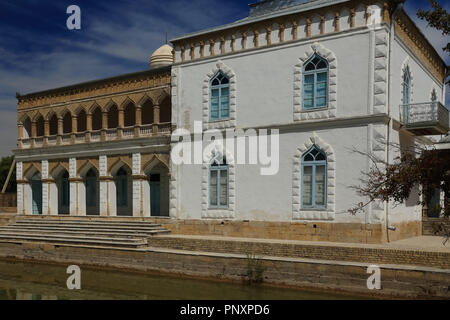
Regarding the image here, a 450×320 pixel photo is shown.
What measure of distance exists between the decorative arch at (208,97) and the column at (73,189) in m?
7.04

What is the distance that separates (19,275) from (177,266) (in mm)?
5124

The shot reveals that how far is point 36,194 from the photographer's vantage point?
23.8 m

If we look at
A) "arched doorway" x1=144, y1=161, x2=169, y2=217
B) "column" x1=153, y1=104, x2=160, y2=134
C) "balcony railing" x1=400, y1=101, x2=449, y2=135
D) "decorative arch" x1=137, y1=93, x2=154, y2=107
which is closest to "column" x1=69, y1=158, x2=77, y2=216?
"arched doorway" x1=144, y1=161, x2=169, y2=217

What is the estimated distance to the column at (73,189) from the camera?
21078mm

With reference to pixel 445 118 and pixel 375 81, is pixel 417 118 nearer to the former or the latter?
pixel 445 118

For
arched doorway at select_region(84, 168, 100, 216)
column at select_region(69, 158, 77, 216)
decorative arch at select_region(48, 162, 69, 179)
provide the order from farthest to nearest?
arched doorway at select_region(84, 168, 100, 216) → decorative arch at select_region(48, 162, 69, 179) → column at select_region(69, 158, 77, 216)

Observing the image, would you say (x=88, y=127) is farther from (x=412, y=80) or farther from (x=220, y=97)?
(x=412, y=80)

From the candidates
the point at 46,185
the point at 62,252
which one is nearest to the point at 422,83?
the point at 62,252

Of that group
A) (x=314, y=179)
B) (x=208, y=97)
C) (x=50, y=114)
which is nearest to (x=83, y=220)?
(x=50, y=114)

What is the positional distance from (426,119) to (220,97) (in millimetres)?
6572

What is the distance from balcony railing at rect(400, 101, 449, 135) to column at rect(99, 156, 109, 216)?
11428 mm

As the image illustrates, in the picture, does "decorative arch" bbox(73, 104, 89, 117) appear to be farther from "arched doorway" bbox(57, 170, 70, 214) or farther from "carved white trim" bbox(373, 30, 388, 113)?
"carved white trim" bbox(373, 30, 388, 113)

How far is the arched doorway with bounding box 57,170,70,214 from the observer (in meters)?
24.3

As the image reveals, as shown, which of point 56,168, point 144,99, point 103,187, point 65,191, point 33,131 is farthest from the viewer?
point 65,191
